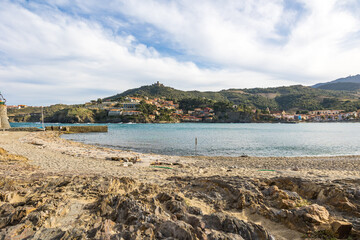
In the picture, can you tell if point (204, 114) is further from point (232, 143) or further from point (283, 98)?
point (232, 143)

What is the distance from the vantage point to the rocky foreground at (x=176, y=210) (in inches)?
104

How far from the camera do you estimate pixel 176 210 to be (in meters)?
3.51

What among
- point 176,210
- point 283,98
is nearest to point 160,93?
point 283,98

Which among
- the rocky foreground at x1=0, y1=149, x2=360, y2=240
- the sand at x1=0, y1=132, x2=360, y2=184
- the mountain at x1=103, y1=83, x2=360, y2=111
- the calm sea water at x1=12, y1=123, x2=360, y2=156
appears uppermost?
the mountain at x1=103, y1=83, x2=360, y2=111

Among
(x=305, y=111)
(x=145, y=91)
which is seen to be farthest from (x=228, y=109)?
(x=145, y=91)

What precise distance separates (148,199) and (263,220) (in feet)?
6.93

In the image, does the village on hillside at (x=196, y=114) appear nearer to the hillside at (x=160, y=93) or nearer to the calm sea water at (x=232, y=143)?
the hillside at (x=160, y=93)

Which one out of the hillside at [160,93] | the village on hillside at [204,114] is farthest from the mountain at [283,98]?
the village on hillside at [204,114]

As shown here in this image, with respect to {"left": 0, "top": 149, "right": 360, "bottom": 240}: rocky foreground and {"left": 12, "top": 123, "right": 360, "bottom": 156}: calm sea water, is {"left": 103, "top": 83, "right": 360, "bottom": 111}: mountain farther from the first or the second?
{"left": 0, "top": 149, "right": 360, "bottom": 240}: rocky foreground

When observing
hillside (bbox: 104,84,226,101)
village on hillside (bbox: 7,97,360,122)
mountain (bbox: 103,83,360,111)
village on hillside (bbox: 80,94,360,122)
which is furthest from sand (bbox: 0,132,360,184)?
hillside (bbox: 104,84,226,101)

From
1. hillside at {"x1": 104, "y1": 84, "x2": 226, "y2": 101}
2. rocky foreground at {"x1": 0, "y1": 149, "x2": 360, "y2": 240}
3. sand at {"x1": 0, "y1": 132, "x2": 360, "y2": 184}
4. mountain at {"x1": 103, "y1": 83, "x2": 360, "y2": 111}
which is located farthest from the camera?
hillside at {"x1": 104, "y1": 84, "x2": 226, "y2": 101}

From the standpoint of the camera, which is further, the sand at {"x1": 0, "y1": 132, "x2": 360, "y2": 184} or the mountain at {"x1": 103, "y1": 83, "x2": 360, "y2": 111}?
the mountain at {"x1": 103, "y1": 83, "x2": 360, "y2": 111}

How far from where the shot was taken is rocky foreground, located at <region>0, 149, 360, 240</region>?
2.65 m

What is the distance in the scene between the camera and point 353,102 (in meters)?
120
